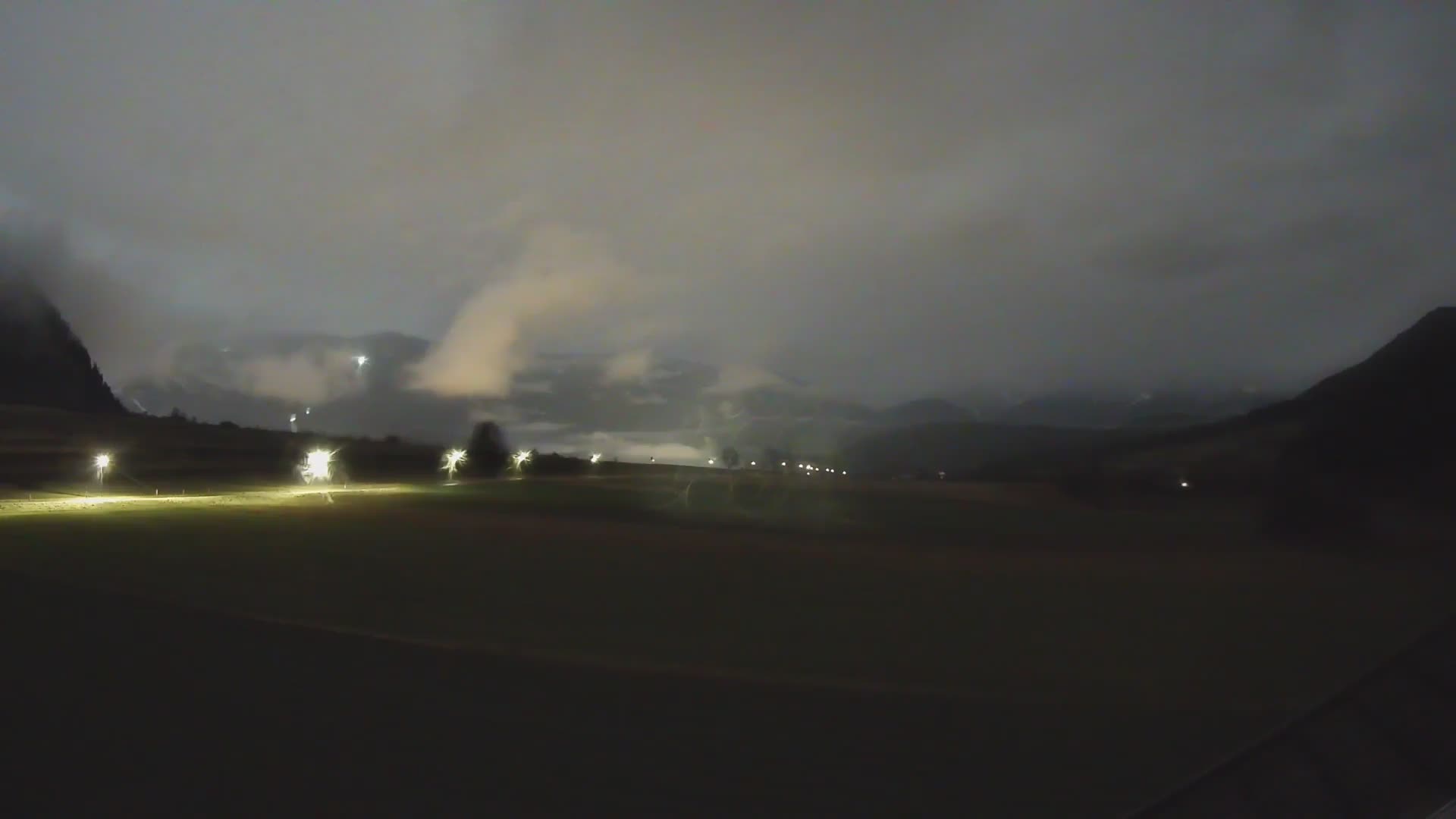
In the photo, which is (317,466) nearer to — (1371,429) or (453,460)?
(453,460)

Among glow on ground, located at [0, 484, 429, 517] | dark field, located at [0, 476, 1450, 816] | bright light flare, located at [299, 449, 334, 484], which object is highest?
bright light flare, located at [299, 449, 334, 484]

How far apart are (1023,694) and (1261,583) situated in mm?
8851

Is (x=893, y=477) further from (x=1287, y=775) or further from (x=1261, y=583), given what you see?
(x=1287, y=775)

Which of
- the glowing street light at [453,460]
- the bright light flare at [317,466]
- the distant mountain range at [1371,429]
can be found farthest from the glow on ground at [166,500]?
the distant mountain range at [1371,429]

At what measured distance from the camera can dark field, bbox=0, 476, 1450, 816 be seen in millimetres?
7320

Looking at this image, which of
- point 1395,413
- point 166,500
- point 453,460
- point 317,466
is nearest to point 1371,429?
point 1395,413

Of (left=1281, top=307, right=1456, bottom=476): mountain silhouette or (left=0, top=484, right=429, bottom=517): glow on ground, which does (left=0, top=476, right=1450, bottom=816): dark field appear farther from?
(left=0, top=484, right=429, bottom=517): glow on ground

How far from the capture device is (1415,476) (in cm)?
2222

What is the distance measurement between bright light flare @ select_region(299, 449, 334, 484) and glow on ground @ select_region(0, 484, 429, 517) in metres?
7.30

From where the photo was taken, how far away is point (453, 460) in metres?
71.2

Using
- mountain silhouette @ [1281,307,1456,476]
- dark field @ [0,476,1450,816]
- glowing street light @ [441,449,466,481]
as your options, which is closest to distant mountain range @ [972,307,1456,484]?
mountain silhouette @ [1281,307,1456,476]

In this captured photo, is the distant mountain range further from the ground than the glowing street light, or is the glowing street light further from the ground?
the glowing street light

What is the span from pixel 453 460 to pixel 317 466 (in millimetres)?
12507

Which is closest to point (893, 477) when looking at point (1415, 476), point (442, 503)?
point (442, 503)
